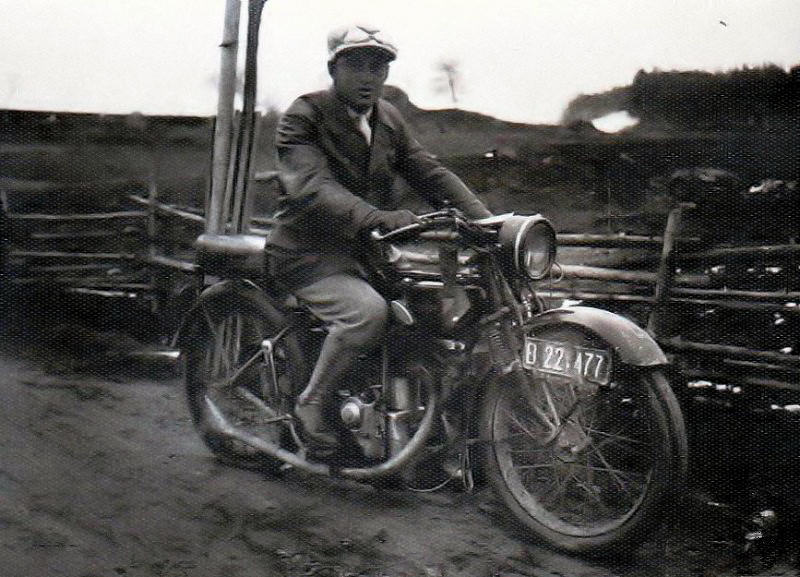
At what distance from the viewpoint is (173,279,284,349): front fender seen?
2510 mm

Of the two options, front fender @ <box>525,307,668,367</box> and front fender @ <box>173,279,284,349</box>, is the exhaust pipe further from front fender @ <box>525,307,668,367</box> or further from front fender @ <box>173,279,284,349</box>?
front fender @ <box>525,307,668,367</box>

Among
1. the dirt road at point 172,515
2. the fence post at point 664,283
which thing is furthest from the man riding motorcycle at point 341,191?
the fence post at point 664,283

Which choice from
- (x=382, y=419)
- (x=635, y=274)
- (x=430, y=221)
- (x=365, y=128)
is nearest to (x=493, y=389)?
(x=382, y=419)

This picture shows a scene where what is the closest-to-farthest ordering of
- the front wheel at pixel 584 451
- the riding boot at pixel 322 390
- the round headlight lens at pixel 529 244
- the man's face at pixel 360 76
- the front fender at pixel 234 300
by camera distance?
the front wheel at pixel 584 451 < the round headlight lens at pixel 529 244 < the man's face at pixel 360 76 < the riding boot at pixel 322 390 < the front fender at pixel 234 300

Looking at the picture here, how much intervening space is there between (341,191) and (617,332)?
0.78 m

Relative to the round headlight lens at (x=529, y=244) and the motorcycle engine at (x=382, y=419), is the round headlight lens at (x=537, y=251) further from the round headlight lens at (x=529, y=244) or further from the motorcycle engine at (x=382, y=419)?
the motorcycle engine at (x=382, y=419)

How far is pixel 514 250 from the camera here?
199cm

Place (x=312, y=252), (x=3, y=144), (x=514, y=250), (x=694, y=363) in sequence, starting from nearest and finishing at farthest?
(x=514, y=250)
(x=3, y=144)
(x=312, y=252)
(x=694, y=363)

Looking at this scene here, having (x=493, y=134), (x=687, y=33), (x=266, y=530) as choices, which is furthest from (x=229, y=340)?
(x=687, y=33)

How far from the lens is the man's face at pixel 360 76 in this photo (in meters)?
2.13

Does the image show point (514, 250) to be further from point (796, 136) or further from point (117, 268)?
point (117, 268)

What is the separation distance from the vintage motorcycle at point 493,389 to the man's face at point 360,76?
388 mm

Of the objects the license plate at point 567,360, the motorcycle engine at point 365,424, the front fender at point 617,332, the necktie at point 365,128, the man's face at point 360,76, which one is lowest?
the motorcycle engine at point 365,424

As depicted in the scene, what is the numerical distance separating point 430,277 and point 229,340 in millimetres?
788
